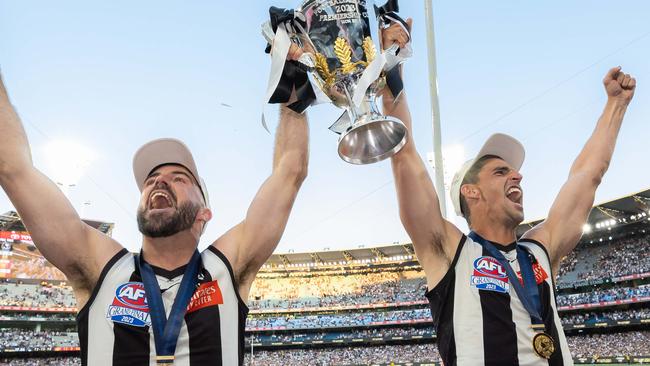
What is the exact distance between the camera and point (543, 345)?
239cm

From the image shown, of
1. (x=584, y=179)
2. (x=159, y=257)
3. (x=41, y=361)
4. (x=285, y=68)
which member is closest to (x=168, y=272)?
(x=159, y=257)

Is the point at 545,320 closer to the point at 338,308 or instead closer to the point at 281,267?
the point at 338,308

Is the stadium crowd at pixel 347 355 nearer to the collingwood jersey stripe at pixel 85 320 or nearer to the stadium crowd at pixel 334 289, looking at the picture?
the stadium crowd at pixel 334 289

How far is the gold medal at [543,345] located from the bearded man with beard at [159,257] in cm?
138

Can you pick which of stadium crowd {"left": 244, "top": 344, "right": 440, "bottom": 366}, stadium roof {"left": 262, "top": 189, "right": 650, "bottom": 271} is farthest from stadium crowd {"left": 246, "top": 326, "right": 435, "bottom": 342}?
stadium roof {"left": 262, "top": 189, "right": 650, "bottom": 271}

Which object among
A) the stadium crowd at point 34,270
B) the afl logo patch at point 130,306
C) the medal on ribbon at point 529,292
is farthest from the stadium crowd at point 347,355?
the afl logo patch at point 130,306

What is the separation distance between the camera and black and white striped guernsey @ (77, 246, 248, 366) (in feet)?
6.93

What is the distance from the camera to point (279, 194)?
258cm

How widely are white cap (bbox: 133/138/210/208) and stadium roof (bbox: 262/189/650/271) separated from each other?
36189mm

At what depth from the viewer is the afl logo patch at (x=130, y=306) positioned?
2143 millimetres

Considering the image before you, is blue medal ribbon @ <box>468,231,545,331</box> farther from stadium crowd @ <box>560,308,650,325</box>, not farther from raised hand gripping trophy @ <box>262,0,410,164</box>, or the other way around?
stadium crowd @ <box>560,308,650,325</box>

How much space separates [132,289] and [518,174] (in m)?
2.29

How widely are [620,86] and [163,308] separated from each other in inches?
131

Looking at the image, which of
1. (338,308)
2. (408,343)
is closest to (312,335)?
(338,308)
